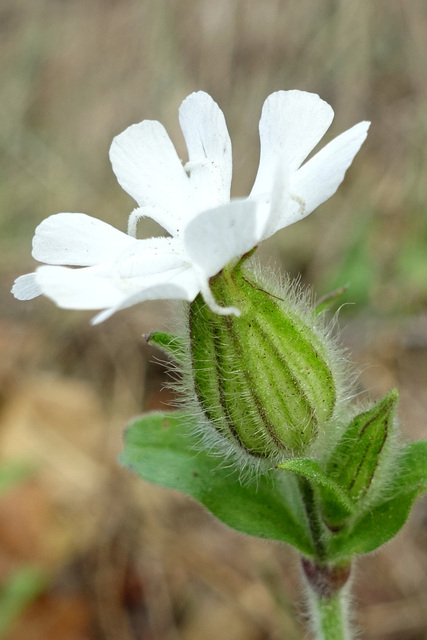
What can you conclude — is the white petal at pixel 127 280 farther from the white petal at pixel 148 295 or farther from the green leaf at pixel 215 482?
the green leaf at pixel 215 482

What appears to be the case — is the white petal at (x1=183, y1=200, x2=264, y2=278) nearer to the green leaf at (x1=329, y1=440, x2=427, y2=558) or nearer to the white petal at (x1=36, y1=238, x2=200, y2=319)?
the white petal at (x1=36, y1=238, x2=200, y2=319)

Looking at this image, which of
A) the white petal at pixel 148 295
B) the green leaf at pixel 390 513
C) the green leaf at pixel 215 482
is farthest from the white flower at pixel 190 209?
the green leaf at pixel 390 513

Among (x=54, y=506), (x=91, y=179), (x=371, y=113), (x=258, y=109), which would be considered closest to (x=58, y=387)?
(x=54, y=506)

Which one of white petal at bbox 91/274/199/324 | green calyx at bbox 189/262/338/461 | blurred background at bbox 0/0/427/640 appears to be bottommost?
blurred background at bbox 0/0/427/640

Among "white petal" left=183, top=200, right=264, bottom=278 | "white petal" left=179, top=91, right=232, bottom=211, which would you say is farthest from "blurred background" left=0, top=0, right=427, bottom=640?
"white petal" left=183, top=200, right=264, bottom=278

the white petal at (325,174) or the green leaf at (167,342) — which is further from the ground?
the white petal at (325,174)

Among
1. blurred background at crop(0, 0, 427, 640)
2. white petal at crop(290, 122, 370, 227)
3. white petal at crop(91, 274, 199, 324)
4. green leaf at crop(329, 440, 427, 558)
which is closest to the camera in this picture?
white petal at crop(91, 274, 199, 324)

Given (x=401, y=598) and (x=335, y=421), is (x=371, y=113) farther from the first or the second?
(x=335, y=421)
